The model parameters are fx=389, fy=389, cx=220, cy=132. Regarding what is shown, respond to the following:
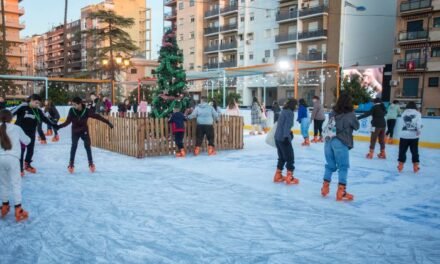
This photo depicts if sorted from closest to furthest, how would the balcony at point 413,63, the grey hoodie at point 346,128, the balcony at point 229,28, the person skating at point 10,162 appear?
the person skating at point 10,162
the grey hoodie at point 346,128
the balcony at point 413,63
the balcony at point 229,28

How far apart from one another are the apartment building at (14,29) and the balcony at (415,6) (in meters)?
52.7

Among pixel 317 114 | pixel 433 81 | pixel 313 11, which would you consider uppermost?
pixel 313 11

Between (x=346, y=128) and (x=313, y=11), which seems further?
(x=313, y=11)

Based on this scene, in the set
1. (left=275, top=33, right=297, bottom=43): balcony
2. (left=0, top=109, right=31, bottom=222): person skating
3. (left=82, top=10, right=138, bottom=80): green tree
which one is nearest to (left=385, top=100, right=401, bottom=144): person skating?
(left=0, top=109, right=31, bottom=222): person skating

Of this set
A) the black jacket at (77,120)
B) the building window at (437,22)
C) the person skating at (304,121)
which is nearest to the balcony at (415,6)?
the building window at (437,22)

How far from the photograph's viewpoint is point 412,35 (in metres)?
32.8

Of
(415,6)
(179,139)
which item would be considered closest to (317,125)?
(179,139)

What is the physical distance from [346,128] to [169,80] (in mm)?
6303

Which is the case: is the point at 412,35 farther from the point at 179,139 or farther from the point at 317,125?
the point at 179,139

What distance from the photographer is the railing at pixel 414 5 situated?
31.8 m

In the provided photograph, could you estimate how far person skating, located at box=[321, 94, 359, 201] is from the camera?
5.55 m

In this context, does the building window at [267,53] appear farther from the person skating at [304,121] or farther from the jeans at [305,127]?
the jeans at [305,127]

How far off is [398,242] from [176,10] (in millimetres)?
56574

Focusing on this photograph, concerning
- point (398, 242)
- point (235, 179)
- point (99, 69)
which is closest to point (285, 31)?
point (99, 69)
